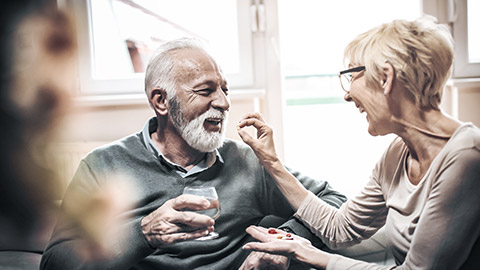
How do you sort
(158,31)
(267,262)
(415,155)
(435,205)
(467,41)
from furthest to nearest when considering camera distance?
(158,31) < (467,41) < (267,262) < (415,155) < (435,205)

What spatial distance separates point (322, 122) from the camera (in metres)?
2.22

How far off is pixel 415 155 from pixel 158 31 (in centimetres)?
138

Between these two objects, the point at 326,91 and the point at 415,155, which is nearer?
the point at 415,155

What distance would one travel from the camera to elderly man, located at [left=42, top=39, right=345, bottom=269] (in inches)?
49.7

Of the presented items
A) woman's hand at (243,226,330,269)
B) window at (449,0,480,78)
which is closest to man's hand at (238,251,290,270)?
woman's hand at (243,226,330,269)

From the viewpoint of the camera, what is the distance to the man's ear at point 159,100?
1318 millimetres

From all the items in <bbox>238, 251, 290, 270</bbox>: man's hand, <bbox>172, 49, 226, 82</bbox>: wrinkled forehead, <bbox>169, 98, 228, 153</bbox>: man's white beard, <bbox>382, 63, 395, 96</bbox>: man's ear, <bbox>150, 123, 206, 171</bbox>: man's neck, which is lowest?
<bbox>238, 251, 290, 270</bbox>: man's hand

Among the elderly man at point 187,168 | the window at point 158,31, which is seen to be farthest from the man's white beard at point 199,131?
the window at point 158,31

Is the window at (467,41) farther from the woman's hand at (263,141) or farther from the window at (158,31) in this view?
the woman's hand at (263,141)

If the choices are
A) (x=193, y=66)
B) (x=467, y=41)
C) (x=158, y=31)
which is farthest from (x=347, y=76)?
(x=158, y=31)

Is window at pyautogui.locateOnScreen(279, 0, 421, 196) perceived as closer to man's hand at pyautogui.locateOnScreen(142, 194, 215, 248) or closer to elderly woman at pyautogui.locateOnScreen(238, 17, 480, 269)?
elderly woman at pyautogui.locateOnScreen(238, 17, 480, 269)

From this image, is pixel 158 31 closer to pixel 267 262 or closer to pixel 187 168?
pixel 187 168

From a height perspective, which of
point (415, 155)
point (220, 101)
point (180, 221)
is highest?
point (220, 101)

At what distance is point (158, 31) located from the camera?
2.04 metres
